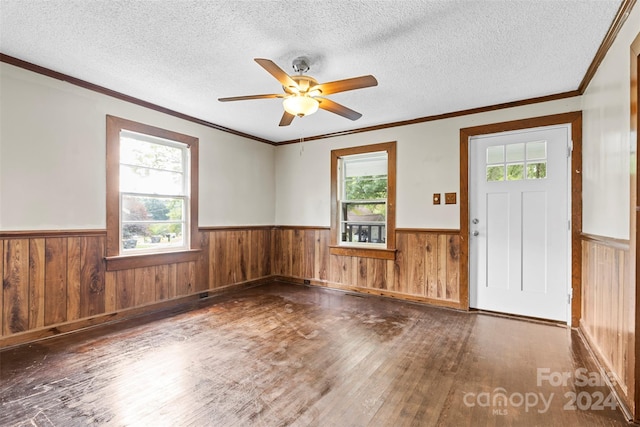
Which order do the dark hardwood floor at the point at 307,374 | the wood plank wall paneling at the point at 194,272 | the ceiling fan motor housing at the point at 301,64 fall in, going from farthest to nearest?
the wood plank wall paneling at the point at 194,272 < the ceiling fan motor housing at the point at 301,64 < the dark hardwood floor at the point at 307,374

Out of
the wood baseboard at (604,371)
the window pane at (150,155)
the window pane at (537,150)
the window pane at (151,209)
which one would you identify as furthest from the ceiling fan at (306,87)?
the wood baseboard at (604,371)

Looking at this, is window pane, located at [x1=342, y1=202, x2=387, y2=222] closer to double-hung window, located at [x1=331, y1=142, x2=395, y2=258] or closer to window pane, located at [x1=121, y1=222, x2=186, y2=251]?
double-hung window, located at [x1=331, y1=142, x2=395, y2=258]

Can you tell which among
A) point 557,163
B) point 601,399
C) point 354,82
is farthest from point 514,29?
point 601,399

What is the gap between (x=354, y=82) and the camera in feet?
7.29

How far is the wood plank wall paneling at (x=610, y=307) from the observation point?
183 centimetres

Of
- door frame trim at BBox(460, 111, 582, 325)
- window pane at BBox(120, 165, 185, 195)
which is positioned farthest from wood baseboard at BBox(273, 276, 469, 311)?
window pane at BBox(120, 165, 185, 195)

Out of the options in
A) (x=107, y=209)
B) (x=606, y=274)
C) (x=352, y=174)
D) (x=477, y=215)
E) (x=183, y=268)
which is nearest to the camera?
(x=606, y=274)

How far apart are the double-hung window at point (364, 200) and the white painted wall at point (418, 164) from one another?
126 mm

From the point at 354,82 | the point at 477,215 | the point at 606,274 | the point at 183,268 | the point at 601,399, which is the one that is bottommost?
the point at 601,399

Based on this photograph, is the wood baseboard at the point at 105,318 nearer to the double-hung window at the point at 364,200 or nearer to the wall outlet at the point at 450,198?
the double-hung window at the point at 364,200

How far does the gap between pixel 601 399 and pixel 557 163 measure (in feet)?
7.42

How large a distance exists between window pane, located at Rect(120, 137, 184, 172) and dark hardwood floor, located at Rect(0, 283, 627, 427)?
1765mm

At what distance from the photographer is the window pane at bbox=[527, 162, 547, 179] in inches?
131

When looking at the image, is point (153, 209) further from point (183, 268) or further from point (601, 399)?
point (601, 399)
